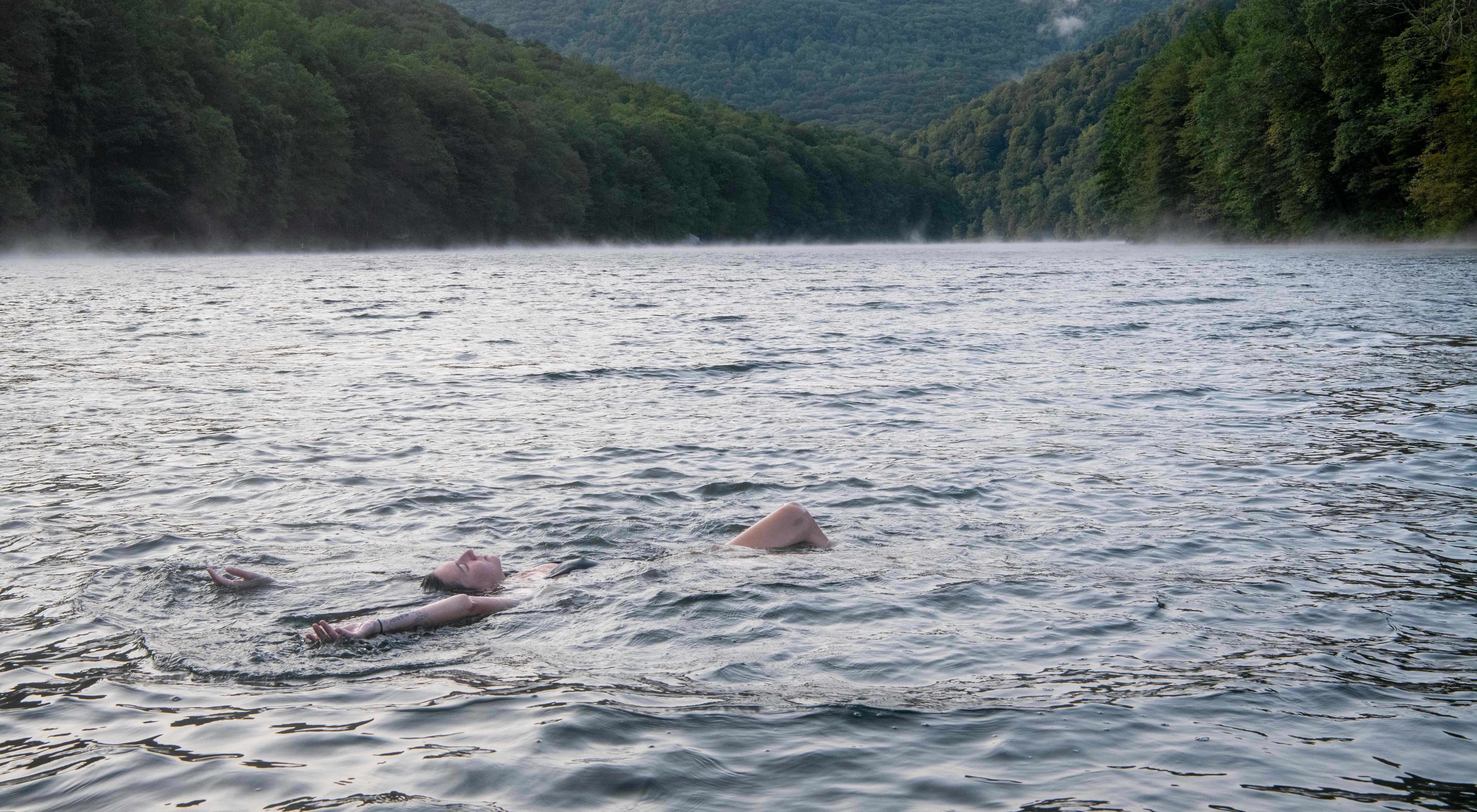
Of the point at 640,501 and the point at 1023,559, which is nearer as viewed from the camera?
the point at 1023,559

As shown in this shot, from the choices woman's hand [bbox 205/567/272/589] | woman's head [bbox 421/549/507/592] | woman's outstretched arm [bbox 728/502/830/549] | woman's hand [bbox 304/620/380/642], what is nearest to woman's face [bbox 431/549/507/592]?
woman's head [bbox 421/549/507/592]

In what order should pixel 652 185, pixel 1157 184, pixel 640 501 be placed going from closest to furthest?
pixel 640 501
pixel 1157 184
pixel 652 185

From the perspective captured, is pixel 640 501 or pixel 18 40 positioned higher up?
pixel 18 40

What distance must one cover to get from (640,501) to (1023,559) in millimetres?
3200

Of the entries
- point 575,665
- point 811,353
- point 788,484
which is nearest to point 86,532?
point 575,665

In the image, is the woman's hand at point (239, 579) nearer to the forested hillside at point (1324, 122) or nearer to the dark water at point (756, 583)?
the dark water at point (756, 583)

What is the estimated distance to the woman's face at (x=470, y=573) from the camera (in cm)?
718

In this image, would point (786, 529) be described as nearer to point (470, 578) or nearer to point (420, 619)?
point (470, 578)

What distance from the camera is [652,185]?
404 feet

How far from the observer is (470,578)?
283 inches

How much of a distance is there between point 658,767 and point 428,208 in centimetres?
9386

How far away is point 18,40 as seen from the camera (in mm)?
57156

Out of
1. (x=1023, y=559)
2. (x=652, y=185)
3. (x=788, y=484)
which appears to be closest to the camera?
(x=1023, y=559)

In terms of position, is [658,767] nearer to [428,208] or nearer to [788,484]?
[788,484]
